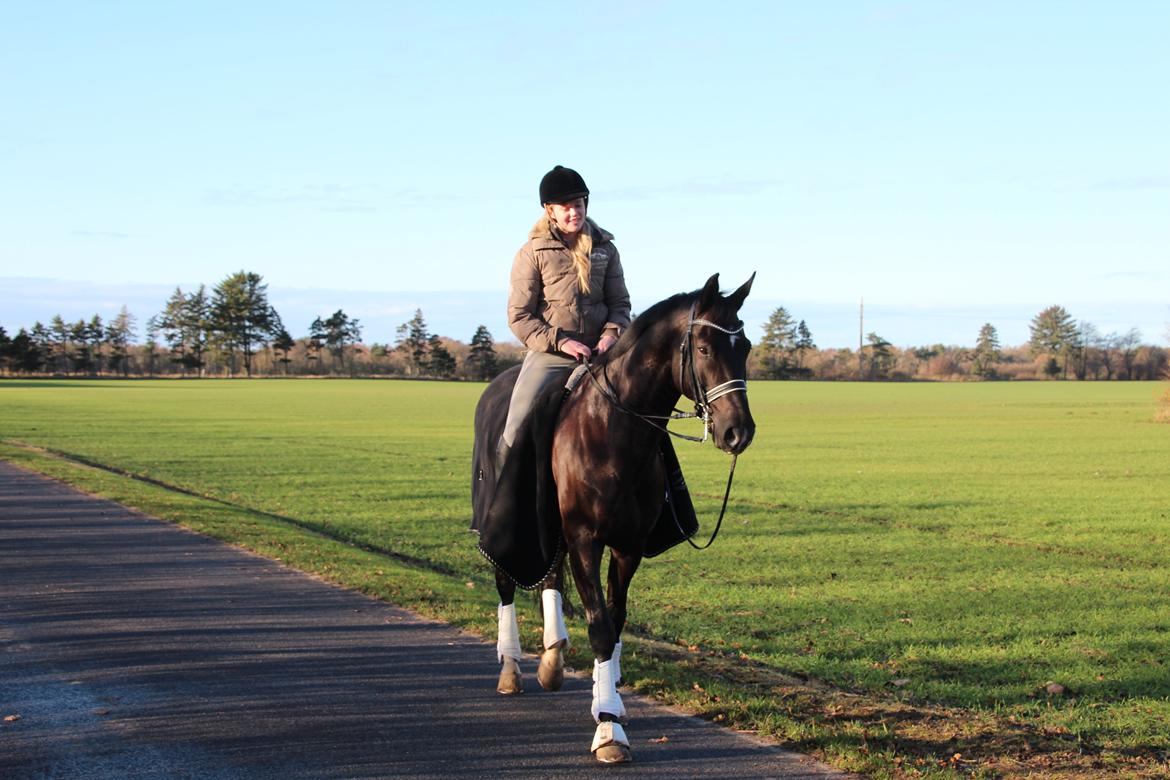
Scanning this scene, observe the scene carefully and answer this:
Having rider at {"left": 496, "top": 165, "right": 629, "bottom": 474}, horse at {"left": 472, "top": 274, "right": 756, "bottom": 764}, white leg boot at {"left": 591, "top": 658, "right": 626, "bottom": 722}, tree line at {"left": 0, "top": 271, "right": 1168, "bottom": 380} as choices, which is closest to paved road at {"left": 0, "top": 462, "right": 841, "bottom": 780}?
white leg boot at {"left": 591, "top": 658, "right": 626, "bottom": 722}

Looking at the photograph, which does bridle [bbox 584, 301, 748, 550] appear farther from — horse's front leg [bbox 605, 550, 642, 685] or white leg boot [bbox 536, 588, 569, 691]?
white leg boot [bbox 536, 588, 569, 691]

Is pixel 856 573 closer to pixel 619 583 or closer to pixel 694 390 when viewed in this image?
pixel 619 583

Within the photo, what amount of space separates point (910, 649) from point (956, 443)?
91.5 ft

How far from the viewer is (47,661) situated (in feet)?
23.4

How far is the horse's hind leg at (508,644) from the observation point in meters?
6.55

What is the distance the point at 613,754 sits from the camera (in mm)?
5273

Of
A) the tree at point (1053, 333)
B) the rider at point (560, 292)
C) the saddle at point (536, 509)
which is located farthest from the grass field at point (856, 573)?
the tree at point (1053, 333)

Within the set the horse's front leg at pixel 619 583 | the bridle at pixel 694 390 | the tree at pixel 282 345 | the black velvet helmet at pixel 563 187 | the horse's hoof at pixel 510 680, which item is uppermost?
the tree at pixel 282 345

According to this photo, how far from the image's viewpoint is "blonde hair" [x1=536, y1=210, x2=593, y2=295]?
645cm

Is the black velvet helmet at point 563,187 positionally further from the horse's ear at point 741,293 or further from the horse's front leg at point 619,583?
the horse's front leg at point 619,583

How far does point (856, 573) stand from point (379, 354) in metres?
140

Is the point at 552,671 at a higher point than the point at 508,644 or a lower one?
lower

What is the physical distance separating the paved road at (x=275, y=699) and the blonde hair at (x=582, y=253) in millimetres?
2506

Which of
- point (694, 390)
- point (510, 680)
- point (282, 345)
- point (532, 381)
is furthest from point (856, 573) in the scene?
point (282, 345)
